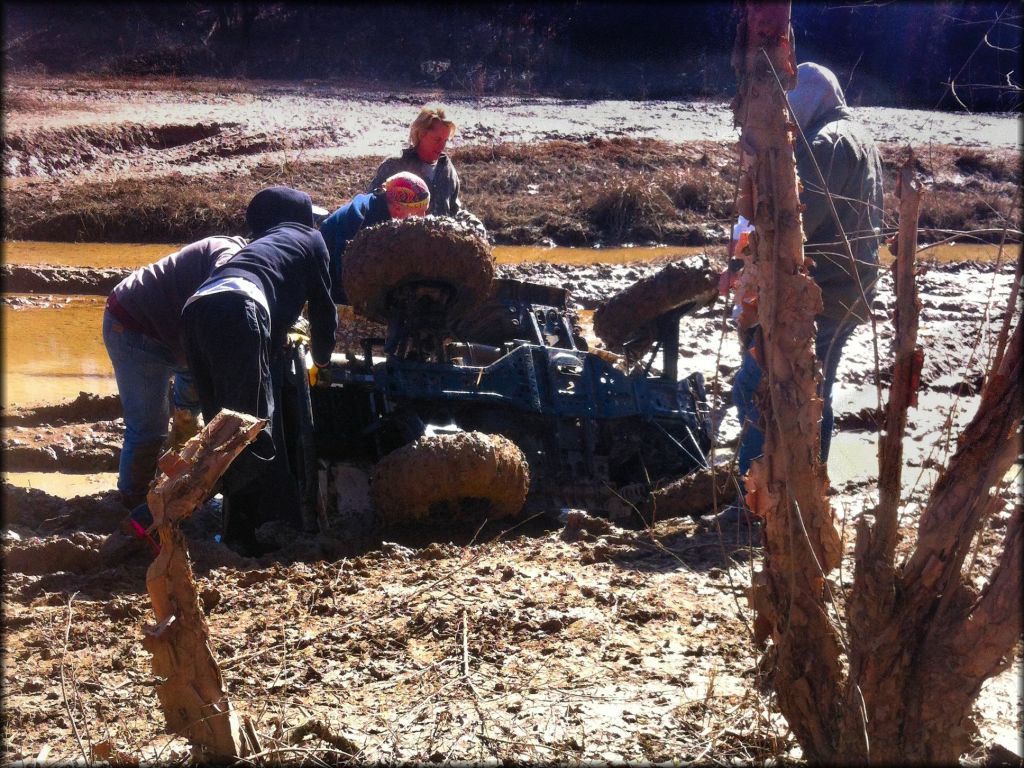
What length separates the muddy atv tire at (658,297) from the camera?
5.97 metres

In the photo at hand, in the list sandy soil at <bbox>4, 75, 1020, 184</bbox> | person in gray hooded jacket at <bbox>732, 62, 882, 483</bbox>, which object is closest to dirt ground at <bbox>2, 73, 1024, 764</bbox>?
person in gray hooded jacket at <bbox>732, 62, 882, 483</bbox>

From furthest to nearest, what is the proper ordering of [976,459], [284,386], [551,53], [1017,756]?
[551,53]
[284,386]
[1017,756]
[976,459]

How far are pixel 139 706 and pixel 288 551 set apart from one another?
156 cm

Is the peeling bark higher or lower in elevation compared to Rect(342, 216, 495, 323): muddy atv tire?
lower

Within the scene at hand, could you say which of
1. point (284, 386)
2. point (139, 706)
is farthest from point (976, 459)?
point (284, 386)

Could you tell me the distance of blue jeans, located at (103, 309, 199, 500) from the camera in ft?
16.0

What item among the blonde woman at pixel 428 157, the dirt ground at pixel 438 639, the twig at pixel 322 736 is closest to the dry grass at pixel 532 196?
the blonde woman at pixel 428 157

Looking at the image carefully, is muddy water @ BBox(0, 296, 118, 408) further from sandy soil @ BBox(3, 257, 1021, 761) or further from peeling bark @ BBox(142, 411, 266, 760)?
peeling bark @ BBox(142, 411, 266, 760)

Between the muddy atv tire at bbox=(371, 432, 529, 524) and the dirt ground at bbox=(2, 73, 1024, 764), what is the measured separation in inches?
7.4

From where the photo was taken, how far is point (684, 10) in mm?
26266

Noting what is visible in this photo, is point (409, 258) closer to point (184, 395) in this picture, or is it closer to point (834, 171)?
point (184, 395)

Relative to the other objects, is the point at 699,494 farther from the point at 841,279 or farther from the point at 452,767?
the point at 452,767

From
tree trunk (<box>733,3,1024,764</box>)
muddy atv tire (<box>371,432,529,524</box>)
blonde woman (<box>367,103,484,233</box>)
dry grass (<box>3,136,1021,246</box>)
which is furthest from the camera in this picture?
dry grass (<box>3,136,1021,246</box>)

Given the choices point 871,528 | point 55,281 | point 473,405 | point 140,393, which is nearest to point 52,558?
point 140,393
